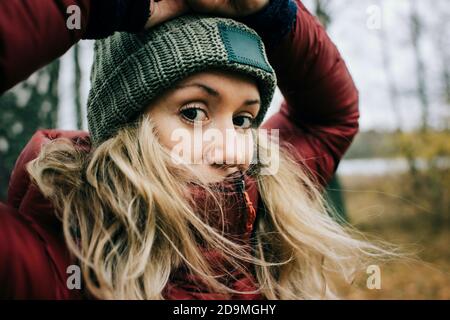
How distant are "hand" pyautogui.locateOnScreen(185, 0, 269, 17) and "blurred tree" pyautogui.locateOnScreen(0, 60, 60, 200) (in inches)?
126

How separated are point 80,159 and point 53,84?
3353 millimetres

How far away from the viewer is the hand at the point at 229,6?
1.44 m

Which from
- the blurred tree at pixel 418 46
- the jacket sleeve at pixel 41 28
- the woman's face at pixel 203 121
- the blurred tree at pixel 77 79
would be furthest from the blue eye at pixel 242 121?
the blurred tree at pixel 418 46

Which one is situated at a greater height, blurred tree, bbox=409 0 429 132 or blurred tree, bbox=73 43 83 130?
blurred tree, bbox=409 0 429 132

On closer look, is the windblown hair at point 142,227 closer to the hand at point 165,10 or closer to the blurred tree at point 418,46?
the hand at point 165,10

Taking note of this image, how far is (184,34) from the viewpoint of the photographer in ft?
4.66

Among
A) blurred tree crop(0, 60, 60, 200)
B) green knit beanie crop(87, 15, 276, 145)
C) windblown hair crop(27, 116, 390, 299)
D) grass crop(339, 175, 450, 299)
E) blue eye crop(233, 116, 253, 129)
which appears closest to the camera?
windblown hair crop(27, 116, 390, 299)

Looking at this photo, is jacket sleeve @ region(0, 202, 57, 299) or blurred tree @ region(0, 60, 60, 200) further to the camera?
blurred tree @ region(0, 60, 60, 200)

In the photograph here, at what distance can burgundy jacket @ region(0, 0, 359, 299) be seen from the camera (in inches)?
42.4

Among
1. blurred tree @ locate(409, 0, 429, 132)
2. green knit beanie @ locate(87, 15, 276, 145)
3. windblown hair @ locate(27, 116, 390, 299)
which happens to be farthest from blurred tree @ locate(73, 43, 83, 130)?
blurred tree @ locate(409, 0, 429, 132)

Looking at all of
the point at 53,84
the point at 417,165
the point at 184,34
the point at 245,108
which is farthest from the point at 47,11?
the point at 417,165

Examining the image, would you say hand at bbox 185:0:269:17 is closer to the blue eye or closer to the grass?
the blue eye

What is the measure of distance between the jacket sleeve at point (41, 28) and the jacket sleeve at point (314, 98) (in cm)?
72
